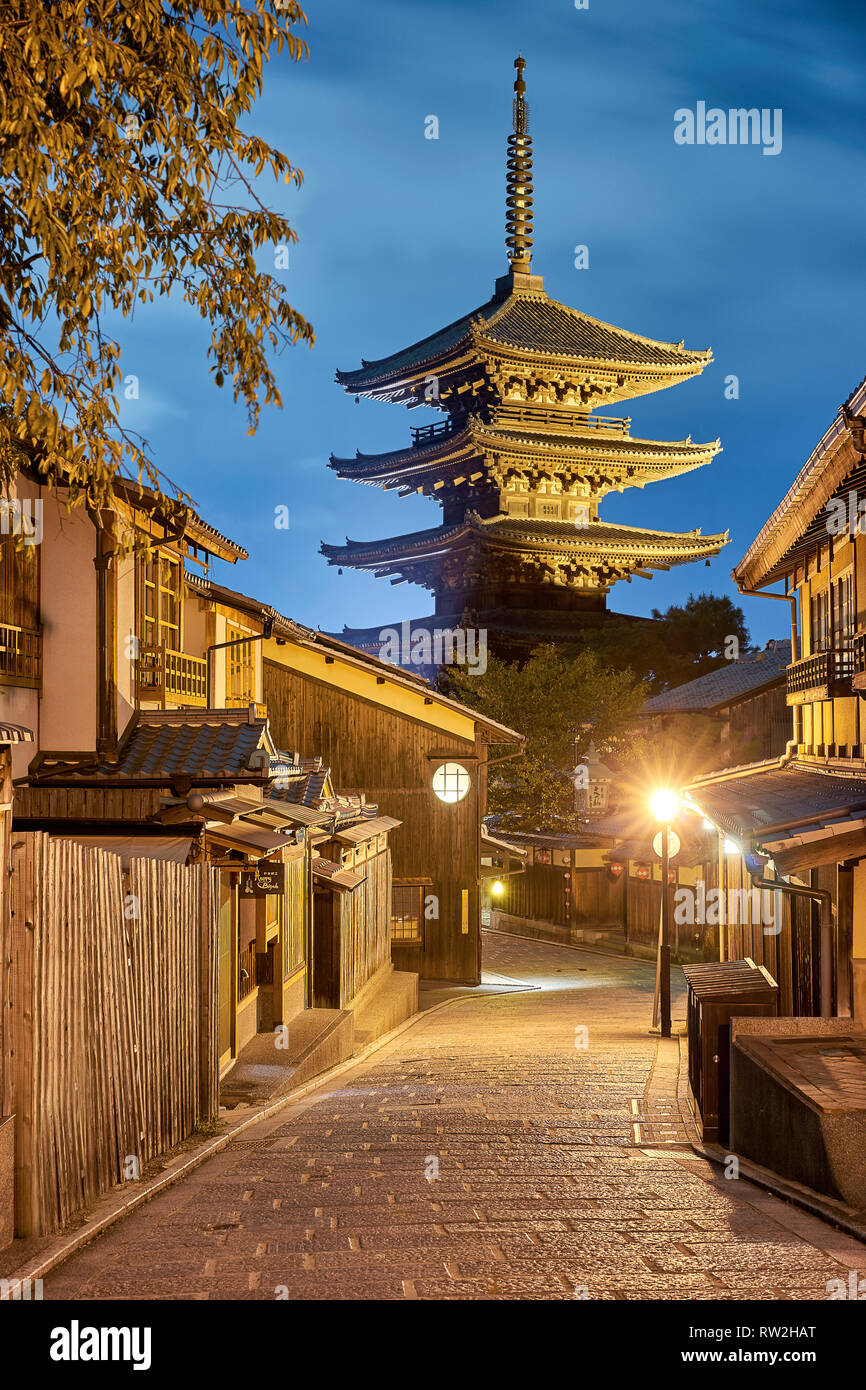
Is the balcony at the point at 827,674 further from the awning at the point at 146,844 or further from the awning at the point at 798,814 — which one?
the awning at the point at 146,844

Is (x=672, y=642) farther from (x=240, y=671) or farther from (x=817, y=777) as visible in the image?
(x=817, y=777)

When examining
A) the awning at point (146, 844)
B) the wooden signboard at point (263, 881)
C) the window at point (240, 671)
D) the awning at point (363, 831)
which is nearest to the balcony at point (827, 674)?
the wooden signboard at point (263, 881)

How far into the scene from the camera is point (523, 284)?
5103 centimetres

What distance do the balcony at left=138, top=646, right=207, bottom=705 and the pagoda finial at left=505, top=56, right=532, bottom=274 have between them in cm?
3664

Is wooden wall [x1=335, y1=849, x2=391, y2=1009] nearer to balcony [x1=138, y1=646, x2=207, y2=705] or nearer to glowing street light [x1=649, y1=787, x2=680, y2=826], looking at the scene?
balcony [x1=138, y1=646, x2=207, y2=705]

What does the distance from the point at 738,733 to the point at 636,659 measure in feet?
33.6

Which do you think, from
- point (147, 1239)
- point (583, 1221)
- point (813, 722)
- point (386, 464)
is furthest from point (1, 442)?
point (386, 464)

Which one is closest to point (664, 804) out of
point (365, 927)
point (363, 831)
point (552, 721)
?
point (363, 831)

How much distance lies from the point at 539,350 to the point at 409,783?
26.1m

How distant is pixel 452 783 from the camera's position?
85.5ft

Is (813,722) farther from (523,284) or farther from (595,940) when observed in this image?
(523,284)

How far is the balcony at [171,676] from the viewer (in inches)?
602

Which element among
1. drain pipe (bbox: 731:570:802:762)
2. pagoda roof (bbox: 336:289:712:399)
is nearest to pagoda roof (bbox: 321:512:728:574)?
pagoda roof (bbox: 336:289:712:399)

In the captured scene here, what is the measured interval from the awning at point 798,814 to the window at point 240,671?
9920mm
